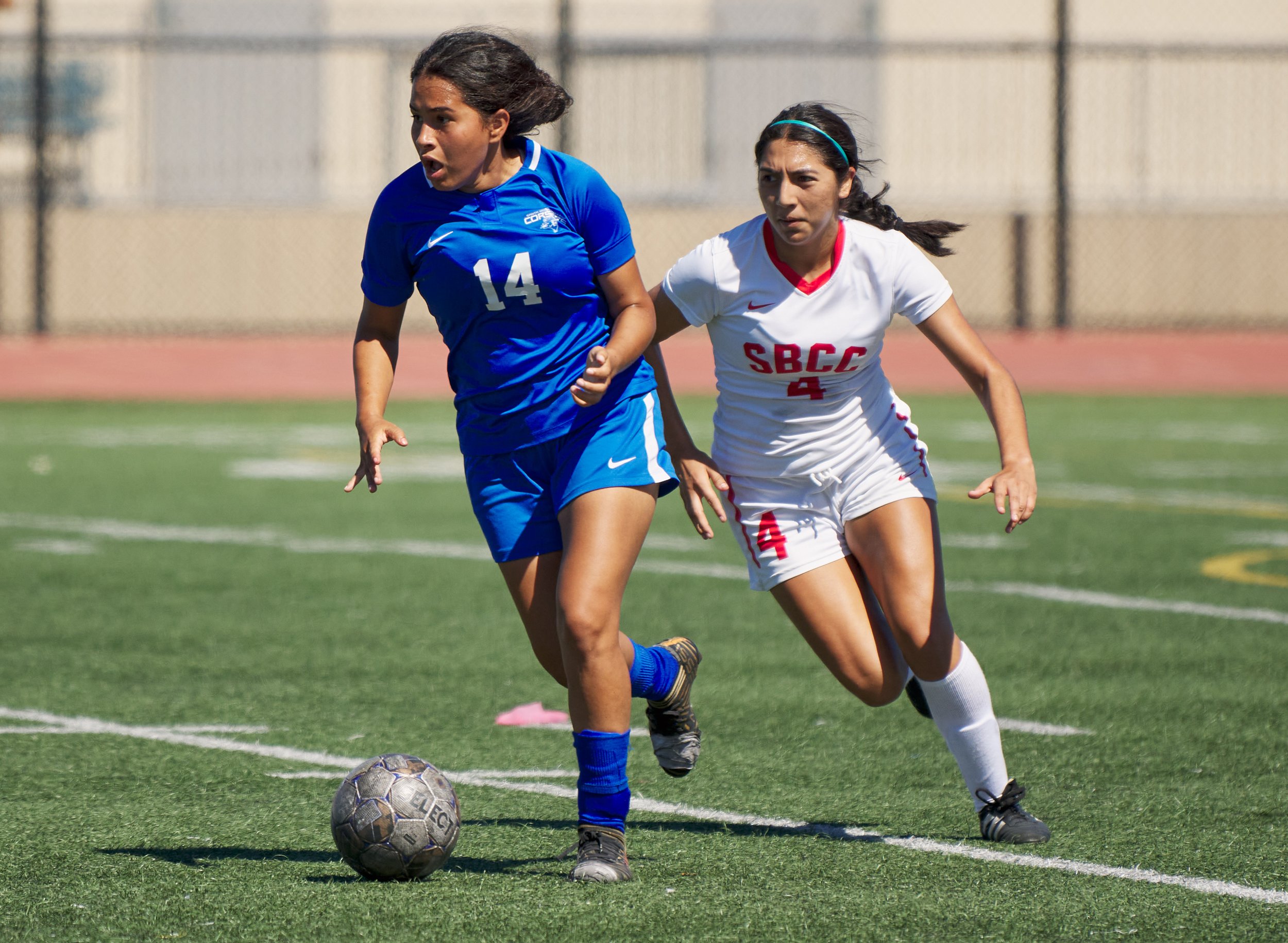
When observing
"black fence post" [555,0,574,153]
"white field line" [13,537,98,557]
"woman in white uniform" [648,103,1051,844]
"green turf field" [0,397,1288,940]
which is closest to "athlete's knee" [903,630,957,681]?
"woman in white uniform" [648,103,1051,844]

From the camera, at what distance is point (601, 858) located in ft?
15.0

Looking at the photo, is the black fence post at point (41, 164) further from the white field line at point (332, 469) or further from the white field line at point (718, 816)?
the white field line at point (718, 816)

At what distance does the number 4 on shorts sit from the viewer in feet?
17.4

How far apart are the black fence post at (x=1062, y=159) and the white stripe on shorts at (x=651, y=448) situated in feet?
57.1

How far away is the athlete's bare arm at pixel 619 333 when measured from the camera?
4.57m

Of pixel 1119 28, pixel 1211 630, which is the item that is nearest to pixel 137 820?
pixel 1211 630

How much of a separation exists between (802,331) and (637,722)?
208cm

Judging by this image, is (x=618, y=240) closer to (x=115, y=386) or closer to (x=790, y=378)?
(x=790, y=378)

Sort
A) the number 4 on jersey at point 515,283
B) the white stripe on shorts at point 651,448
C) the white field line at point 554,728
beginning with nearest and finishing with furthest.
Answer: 1. the number 4 on jersey at point 515,283
2. the white stripe on shorts at point 651,448
3. the white field line at point 554,728

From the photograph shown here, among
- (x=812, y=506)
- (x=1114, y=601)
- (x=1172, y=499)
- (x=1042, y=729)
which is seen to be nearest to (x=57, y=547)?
(x=1114, y=601)

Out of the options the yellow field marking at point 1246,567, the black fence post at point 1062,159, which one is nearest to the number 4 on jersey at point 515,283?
the yellow field marking at point 1246,567

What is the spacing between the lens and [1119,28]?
94.2ft

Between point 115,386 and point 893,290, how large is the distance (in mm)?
15178

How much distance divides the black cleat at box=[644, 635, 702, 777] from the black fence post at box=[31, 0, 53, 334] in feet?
51.5
